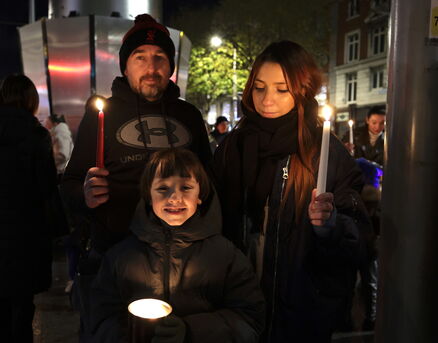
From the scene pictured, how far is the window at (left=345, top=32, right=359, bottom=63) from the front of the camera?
3500 centimetres

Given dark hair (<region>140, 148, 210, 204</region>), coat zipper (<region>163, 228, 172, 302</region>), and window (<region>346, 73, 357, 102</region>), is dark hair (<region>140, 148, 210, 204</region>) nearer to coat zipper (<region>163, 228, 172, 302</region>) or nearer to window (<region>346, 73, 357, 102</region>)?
coat zipper (<region>163, 228, 172, 302</region>)

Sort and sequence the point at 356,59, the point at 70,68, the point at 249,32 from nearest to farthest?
the point at 70,68 < the point at 249,32 < the point at 356,59

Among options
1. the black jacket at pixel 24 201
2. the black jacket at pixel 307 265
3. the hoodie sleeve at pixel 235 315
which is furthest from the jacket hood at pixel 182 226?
the black jacket at pixel 24 201

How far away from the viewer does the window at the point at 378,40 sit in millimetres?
32281

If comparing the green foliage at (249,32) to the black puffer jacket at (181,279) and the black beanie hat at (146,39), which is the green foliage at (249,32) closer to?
the black beanie hat at (146,39)

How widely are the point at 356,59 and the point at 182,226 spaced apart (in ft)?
115

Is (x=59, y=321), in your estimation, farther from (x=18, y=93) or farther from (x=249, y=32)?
(x=249, y=32)

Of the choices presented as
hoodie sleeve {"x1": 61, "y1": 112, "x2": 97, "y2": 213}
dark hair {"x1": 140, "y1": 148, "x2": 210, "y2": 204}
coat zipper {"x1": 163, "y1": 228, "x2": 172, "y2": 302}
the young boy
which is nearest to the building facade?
hoodie sleeve {"x1": 61, "y1": 112, "x2": 97, "y2": 213}

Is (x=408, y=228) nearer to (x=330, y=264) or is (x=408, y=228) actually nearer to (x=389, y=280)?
(x=389, y=280)

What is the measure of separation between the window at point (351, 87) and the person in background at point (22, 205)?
110 feet

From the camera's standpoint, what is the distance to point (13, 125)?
3.33 metres

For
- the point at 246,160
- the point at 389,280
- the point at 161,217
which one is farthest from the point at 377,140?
the point at 161,217

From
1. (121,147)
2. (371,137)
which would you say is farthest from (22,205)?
(371,137)

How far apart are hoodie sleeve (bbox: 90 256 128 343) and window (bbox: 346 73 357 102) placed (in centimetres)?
3457
